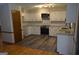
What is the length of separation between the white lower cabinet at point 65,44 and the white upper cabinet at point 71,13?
175 millimetres

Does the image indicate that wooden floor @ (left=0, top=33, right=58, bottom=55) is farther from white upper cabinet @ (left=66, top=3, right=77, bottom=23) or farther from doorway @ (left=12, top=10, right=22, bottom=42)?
white upper cabinet @ (left=66, top=3, right=77, bottom=23)

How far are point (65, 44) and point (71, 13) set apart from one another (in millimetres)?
329

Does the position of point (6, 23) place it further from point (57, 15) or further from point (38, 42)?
point (57, 15)

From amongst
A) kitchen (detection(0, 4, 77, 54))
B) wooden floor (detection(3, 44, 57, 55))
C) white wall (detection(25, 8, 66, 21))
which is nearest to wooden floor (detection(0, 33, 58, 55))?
wooden floor (detection(3, 44, 57, 55))

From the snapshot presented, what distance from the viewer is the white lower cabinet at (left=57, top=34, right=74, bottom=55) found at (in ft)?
4.09

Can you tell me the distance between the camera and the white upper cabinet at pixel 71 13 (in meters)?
1.17

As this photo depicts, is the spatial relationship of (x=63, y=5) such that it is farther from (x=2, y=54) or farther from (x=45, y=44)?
(x=2, y=54)

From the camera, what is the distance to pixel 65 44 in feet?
4.25

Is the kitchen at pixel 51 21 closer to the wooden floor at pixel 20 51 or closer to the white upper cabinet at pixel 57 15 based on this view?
the white upper cabinet at pixel 57 15

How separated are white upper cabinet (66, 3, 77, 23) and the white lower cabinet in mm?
175

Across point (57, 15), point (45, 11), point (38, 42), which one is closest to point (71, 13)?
point (57, 15)

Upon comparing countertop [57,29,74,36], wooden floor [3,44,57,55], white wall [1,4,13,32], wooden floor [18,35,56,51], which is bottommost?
wooden floor [3,44,57,55]

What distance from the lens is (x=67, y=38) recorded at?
1276 mm

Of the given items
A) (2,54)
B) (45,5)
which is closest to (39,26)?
(45,5)
